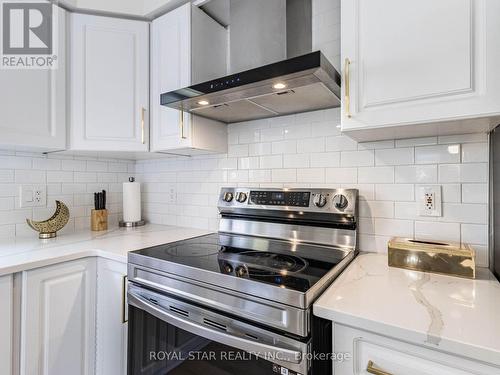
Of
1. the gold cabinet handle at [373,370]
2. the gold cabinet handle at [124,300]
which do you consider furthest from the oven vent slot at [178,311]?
the gold cabinet handle at [373,370]

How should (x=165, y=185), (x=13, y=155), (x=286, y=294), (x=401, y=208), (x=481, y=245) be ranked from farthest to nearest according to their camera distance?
1. (x=165, y=185)
2. (x=13, y=155)
3. (x=401, y=208)
4. (x=481, y=245)
5. (x=286, y=294)

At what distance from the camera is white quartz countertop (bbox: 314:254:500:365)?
0.60 m

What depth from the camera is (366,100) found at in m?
0.98

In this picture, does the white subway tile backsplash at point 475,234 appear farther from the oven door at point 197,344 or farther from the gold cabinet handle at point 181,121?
the gold cabinet handle at point 181,121

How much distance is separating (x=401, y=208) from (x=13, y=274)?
1.66m

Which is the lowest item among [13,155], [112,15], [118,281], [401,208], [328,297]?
[118,281]

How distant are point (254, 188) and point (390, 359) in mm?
998

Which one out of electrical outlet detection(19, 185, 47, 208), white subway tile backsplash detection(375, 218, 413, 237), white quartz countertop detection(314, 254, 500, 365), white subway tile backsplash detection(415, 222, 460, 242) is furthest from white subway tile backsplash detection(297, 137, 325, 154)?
electrical outlet detection(19, 185, 47, 208)

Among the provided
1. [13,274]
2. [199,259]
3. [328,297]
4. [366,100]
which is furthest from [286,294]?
[13,274]

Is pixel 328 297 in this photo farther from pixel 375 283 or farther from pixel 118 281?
pixel 118 281

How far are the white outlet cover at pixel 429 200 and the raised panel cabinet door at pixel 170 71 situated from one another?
45.7 inches

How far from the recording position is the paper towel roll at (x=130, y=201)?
199 cm

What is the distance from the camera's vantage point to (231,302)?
884mm

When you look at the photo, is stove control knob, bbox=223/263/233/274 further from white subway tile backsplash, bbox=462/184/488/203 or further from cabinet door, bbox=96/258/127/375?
white subway tile backsplash, bbox=462/184/488/203
